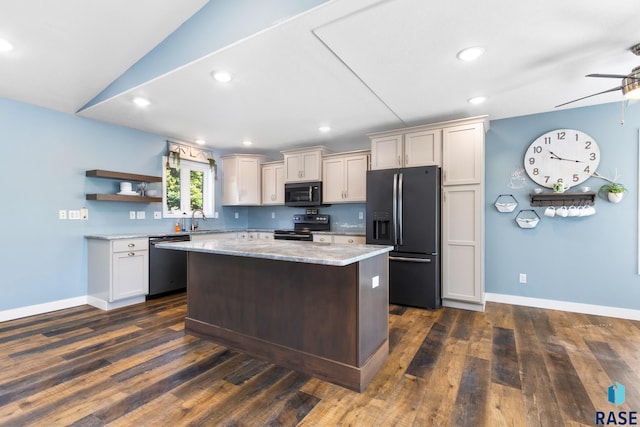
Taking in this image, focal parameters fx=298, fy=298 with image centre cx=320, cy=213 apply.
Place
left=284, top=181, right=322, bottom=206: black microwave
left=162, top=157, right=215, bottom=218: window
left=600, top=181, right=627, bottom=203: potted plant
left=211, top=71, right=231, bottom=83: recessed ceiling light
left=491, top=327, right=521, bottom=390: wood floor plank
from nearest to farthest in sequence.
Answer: left=491, top=327, right=521, bottom=390: wood floor plank, left=211, top=71, right=231, bottom=83: recessed ceiling light, left=600, top=181, right=627, bottom=203: potted plant, left=162, top=157, right=215, bottom=218: window, left=284, top=181, right=322, bottom=206: black microwave

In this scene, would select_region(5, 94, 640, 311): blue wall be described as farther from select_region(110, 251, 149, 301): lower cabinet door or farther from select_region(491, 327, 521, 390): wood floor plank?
select_region(491, 327, 521, 390): wood floor plank

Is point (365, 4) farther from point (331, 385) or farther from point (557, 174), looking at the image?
point (557, 174)

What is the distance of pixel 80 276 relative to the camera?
3.83 m

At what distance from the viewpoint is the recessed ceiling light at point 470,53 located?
88.9 inches

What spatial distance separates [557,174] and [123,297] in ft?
18.2

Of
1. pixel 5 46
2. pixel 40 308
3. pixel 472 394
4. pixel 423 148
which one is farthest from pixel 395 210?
pixel 40 308

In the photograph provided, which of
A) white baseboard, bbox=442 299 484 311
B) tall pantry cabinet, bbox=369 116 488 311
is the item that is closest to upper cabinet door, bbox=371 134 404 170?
tall pantry cabinet, bbox=369 116 488 311

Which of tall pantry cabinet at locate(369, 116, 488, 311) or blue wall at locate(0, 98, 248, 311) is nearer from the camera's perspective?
blue wall at locate(0, 98, 248, 311)

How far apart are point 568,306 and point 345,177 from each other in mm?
3325

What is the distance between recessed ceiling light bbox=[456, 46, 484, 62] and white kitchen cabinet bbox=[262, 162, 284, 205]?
3.65 metres

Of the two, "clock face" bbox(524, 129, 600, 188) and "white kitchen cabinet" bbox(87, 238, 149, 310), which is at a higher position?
"clock face" bbox(524, 129, 600, 188)

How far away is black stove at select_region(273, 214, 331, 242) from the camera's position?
5039 mm

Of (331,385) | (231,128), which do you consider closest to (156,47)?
(231,128)

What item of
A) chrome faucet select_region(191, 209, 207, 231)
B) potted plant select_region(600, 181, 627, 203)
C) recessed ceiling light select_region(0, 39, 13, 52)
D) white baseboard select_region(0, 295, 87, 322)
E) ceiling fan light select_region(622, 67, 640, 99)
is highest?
recessed ceiling light select_region(0, 39, 13, 52)
